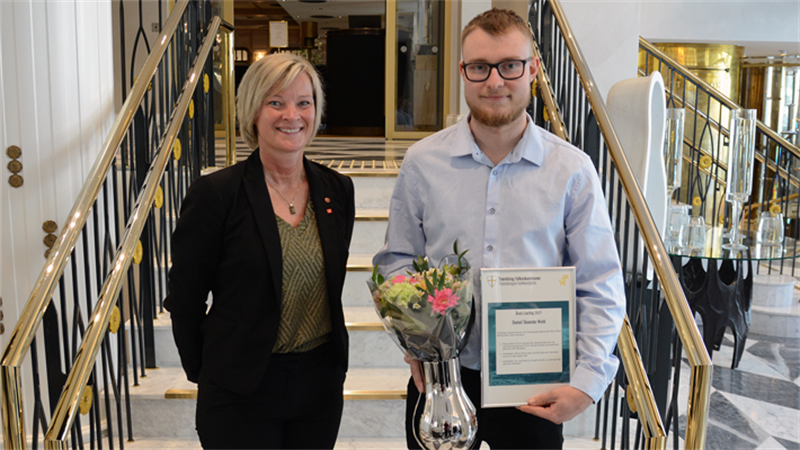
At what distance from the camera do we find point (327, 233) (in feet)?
5.44

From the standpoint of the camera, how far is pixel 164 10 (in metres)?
7.18

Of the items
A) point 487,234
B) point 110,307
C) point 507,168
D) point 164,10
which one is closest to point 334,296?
point 487,234

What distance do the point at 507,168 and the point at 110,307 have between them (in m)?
1.35

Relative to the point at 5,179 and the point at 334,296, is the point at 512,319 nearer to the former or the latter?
the point at 334,296

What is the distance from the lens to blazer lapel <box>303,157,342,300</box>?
5.41 feet

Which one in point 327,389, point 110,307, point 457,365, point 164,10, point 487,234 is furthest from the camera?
point 164,10

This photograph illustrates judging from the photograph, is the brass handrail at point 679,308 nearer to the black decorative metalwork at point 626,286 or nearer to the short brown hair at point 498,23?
the black decorative metalwork at point 626,286

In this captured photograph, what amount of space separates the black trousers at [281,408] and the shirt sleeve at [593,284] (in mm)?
665

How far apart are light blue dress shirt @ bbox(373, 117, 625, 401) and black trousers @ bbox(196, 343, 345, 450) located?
14.4 inches

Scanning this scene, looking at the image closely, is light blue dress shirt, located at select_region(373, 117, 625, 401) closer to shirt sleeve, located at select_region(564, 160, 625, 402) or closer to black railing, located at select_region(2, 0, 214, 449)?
shirt sleeve, located at select_region(564, 160, 625, 402)

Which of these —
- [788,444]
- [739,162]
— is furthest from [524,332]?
[788,444]

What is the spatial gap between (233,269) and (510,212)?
0.69 m

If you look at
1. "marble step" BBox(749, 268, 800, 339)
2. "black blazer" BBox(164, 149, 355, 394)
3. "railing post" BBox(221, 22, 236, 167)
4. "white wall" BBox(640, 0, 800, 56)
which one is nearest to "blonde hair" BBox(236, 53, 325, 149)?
"black blazer" BBox(164, 149, 355, 394)

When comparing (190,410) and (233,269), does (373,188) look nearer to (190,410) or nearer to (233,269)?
(190,410)
